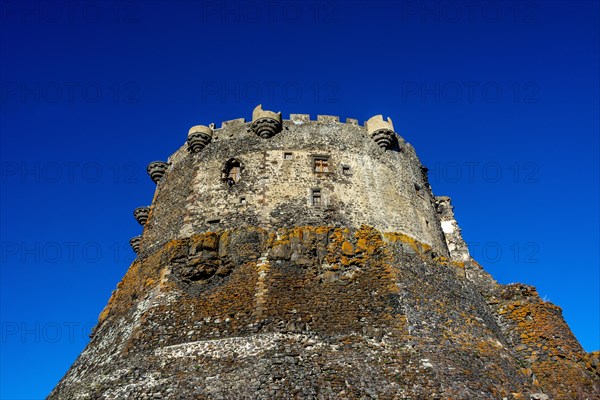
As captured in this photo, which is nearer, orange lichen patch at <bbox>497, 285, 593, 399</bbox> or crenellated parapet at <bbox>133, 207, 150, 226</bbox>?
orange lichen patch at <bbox>497, 285, 593, 399</bbox>

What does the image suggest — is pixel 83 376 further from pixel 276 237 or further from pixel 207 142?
pixel 207 142

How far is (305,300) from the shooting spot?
17062mm

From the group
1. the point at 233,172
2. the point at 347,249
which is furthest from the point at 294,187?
the point at 347,249

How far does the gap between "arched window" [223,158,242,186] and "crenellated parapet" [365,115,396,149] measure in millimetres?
6615

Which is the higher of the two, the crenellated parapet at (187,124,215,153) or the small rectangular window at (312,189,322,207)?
the crenellated parapet at (187,124,215,153)

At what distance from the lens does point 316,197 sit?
69.2 feet

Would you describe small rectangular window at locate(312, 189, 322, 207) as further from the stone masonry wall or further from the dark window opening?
the dark window opening

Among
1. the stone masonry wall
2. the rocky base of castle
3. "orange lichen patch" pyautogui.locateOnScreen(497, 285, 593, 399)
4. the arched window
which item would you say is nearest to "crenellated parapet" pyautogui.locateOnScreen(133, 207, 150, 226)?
the stone masonry wall

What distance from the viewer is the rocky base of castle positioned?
1435 cm

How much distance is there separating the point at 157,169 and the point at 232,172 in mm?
5113

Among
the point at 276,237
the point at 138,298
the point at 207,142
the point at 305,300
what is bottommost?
the point at 305,300

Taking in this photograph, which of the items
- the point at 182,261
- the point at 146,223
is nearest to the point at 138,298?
the point at 182,261

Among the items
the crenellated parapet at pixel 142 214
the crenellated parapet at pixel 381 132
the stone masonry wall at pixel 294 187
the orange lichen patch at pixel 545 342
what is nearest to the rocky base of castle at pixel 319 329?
the orange lichen patch at pixel 545 342

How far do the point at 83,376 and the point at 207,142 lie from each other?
11380mm
